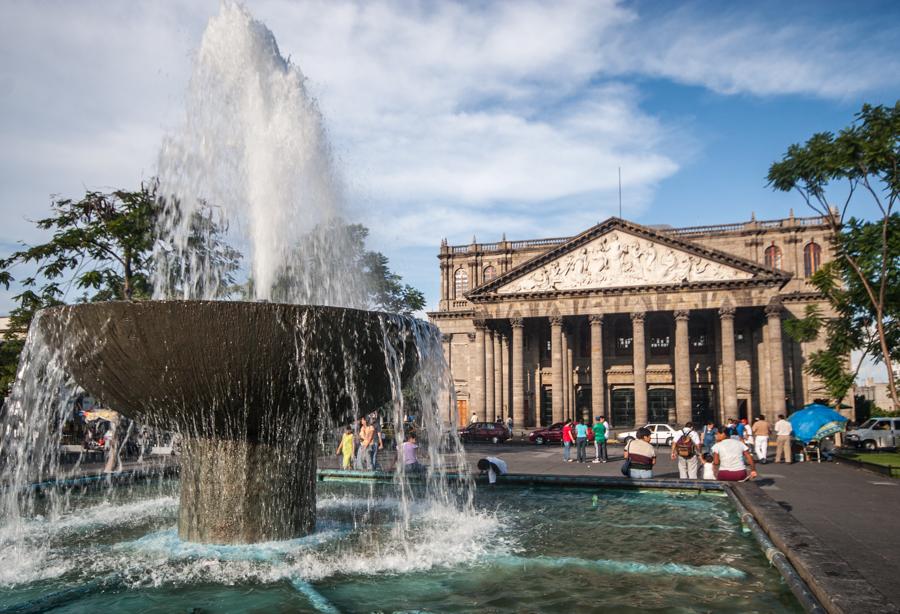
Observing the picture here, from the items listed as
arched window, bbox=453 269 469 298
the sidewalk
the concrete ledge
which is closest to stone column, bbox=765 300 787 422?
the sidewalk

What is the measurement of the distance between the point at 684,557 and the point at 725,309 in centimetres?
3791

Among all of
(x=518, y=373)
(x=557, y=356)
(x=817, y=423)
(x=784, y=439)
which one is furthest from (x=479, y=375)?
(x=817, y=423)

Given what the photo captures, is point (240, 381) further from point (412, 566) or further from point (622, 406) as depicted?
point (622, 406)

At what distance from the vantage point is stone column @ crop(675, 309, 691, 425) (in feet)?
134

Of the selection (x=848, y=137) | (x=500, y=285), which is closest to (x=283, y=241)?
(x=848, y=137)

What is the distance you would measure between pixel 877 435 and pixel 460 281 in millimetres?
31676

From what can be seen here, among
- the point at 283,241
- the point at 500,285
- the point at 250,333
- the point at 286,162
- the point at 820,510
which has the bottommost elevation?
the point at 820,510

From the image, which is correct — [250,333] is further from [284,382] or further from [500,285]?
[500,285]

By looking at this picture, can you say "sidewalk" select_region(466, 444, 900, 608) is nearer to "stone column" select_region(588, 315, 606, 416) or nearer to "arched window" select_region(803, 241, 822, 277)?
"stone column" select_region(588, 315, 606, 416)

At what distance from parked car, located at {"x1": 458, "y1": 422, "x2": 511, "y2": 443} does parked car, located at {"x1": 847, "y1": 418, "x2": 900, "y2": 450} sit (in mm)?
17214

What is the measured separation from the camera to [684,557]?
22.3 feet

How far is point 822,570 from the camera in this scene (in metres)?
5.32

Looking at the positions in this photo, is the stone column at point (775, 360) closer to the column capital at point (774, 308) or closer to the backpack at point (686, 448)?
the column capital at point (774, 308)

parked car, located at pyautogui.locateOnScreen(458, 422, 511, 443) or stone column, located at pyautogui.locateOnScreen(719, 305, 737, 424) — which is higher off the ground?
stone column, located at pyautogui.locateOnScreen(719, 305, 737, 424)
